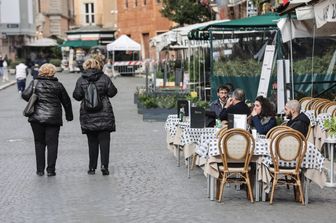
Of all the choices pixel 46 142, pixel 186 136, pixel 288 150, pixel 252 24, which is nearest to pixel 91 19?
pixel 252 24

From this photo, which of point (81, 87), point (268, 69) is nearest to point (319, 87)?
point (268, 69)

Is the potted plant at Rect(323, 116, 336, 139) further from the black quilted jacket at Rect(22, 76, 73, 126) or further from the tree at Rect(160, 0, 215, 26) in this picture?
the tree at Rect(160, 0, 215, 26)

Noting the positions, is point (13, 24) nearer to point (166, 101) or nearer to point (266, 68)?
point (166, 101)

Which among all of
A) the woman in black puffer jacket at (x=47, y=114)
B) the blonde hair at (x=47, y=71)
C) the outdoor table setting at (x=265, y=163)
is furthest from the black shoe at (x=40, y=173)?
the outdoor table setting at (x=265, y=163)

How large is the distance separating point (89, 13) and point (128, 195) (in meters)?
87.4

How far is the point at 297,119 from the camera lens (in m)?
10.5

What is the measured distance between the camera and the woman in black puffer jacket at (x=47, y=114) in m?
12.0

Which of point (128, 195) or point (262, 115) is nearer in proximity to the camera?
point (128, 195)

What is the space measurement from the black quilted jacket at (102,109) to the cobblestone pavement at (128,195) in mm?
759

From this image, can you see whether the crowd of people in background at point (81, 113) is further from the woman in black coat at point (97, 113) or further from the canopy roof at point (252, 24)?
the canopy roof at point (252, 24)

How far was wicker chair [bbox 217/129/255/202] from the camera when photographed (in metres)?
9.37

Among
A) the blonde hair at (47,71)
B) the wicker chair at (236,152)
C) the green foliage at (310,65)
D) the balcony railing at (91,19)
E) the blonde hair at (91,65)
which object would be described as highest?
the balcony railing at (91,19)

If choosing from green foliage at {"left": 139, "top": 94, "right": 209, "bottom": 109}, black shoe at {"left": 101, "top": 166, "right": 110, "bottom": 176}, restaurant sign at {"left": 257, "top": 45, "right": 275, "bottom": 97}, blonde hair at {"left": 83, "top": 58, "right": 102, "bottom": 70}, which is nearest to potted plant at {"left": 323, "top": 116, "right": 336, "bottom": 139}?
black shoe at {"left": 101, "top": 166, "right": 110, "bottom": 176}

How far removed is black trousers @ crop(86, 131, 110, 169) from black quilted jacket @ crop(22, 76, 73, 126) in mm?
557
